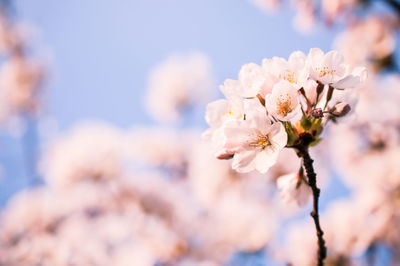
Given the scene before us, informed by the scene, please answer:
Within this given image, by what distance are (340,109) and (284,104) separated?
160mm

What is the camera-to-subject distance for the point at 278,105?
25.3 inches

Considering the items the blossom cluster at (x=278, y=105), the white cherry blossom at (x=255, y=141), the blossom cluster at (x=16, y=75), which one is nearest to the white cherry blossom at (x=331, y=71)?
the blossom cluster at (x=278, y=105)

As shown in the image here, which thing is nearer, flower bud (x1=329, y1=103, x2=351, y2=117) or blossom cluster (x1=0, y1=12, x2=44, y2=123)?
flower bud (x1=329, y1=103, x2=351, y2=117)

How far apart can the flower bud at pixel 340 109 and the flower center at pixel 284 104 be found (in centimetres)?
13

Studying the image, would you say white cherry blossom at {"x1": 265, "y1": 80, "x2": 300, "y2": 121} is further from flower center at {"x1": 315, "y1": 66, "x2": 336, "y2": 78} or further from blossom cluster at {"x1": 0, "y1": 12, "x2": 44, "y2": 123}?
blossom cluster at {"x1": 0, "y1": 12, "x2": 44, "y2": 123}

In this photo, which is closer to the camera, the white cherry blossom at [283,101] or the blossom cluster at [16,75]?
the white cherry blossom at [283,101]

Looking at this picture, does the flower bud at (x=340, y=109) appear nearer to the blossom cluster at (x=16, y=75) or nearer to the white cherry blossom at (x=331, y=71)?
the white cherry blossom at (x=331, y=71)

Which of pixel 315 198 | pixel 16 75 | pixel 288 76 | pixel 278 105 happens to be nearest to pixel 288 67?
pixel 288 76

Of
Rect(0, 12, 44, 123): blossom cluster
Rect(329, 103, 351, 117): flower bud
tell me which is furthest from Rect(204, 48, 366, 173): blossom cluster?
Rect(0, 12, 44, 123): blossom cluster

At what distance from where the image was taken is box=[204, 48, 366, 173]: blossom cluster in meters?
0.65

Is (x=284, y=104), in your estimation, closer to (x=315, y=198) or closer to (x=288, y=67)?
(x=288, y=67)

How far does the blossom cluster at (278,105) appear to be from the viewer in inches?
25.7

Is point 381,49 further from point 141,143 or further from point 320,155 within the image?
point 141,143

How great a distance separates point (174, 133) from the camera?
4582 millimetres
